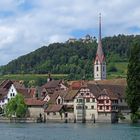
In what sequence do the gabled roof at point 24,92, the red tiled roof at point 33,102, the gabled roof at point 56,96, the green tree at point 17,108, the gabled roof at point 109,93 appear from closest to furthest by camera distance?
the gabled roof at point 109,93 < the green tree at point 17,108 < the gabled roof at point 56,96 < the red tiled roof at point 33,102 < the gabled roof at point 24,92

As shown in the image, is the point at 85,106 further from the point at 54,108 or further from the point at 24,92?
the point at 24,92

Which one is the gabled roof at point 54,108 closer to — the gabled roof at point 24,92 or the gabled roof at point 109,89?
the gabled roof at point 109,89

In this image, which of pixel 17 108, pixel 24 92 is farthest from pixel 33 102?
pixel 24 92

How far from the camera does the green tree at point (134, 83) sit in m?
94.1

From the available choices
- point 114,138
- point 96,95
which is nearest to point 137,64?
point 96,95

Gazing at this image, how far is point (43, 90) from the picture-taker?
13562 centimetres

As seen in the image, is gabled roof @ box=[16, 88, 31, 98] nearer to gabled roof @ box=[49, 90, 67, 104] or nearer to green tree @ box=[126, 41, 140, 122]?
gabled roof @ box=[49, 90, 67, 104]

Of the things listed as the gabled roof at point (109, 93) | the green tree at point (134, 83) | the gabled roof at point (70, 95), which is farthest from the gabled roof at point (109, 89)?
the green tree at point (134, 83)

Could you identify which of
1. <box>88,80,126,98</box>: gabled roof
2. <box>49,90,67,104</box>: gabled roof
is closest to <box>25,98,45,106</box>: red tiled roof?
<box>49,90,67,104</box>: gabled roof

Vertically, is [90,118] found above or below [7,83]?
below

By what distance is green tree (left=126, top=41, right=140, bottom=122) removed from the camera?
9406cm

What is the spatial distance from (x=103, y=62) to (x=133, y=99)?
5769 cm

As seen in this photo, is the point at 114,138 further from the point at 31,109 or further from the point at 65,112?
the point at 31,109

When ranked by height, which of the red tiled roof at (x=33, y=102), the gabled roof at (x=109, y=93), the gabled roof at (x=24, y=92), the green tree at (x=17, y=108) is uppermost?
the gabled roof at (x=24, y=92)
